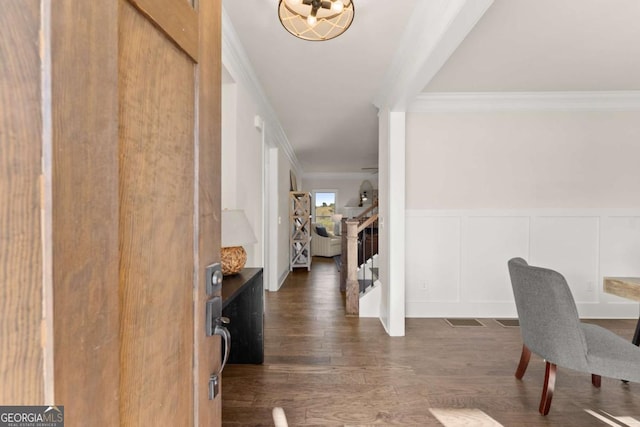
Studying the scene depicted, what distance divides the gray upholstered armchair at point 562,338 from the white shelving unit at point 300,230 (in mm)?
4585

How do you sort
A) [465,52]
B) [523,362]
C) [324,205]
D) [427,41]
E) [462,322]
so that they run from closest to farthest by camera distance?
1. [427,41]
2. [523,362]
3. [465,52]
4. [462,322]
5. [324,205]

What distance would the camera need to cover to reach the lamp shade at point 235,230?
1.71 meters

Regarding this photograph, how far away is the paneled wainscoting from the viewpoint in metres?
3.23

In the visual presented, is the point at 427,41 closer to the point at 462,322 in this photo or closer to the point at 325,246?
the point at 462,322

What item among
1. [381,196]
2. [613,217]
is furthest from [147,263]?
[613,217]

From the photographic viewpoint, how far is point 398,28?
209cm

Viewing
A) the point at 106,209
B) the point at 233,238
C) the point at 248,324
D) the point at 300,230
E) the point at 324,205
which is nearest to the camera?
the point at 106,209

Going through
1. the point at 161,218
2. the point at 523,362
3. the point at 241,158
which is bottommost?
the point at 523,362

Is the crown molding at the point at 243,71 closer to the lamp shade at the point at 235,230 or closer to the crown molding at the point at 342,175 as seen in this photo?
the lamp shade at the point at 235,230

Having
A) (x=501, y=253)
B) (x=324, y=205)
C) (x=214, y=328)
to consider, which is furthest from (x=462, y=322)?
(x=324, y=205)

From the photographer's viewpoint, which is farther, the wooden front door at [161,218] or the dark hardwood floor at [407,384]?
the dark hardwood floor at [407,384]

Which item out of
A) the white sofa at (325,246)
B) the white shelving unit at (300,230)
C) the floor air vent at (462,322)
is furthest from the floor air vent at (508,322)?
the white sofa at (325,246)

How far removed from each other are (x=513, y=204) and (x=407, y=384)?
239 cm

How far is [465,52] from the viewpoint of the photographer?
7.80ft
